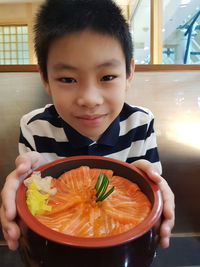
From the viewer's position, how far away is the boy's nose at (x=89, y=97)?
63 centimetres

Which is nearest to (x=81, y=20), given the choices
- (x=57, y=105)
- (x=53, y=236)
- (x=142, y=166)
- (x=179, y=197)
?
(x=57, y=105)

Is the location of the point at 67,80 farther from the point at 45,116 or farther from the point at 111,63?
the point at 45,116

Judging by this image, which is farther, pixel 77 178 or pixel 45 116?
pixel 45 116

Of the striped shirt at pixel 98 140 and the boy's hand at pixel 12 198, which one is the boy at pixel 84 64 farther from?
the striped shirt at pixel 98 140

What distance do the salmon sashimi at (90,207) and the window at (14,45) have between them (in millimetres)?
6059

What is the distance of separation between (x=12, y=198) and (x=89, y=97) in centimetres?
30

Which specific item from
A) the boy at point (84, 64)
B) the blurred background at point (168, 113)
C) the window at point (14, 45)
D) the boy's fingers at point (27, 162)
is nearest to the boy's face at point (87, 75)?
the boy at point (84, 64)

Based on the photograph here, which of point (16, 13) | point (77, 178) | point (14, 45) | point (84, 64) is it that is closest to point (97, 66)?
point (84, 64)

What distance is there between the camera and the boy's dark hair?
0.65 metres

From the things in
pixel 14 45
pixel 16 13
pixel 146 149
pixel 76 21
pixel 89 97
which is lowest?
pixel 146 149

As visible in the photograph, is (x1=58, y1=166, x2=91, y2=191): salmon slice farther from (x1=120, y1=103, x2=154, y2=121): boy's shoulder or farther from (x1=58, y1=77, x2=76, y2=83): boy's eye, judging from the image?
(x1=120, y1=103, x2=154, y2=121): boy's shoulder

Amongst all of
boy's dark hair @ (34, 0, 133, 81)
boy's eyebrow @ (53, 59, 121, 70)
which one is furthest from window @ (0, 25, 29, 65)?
boy's eyebrow @ (53, 59, 121, 70)

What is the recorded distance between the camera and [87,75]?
24.5 inches

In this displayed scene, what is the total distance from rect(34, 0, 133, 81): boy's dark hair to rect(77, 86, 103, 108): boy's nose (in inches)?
6.1
